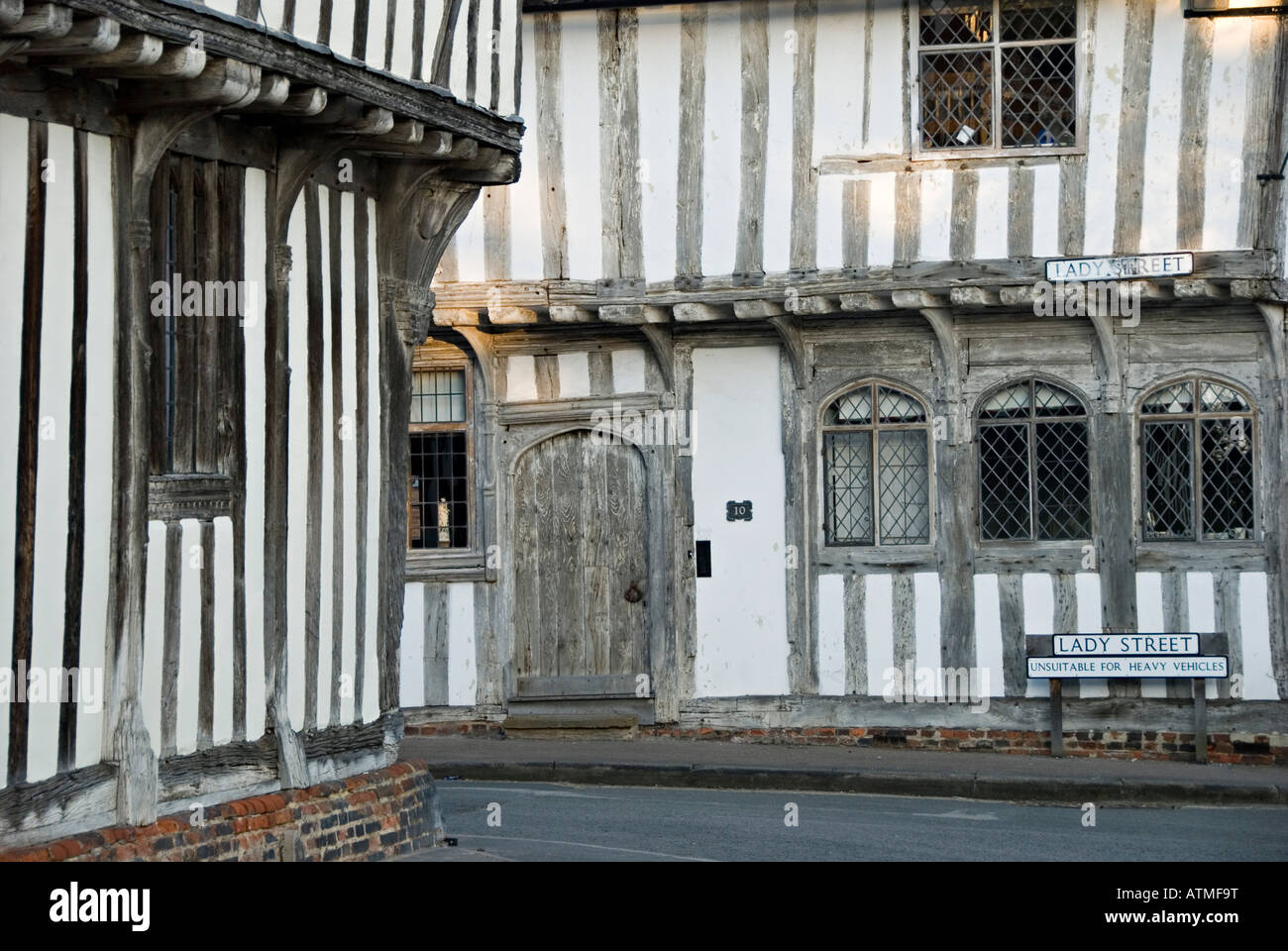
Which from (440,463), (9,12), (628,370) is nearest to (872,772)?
(628,370)

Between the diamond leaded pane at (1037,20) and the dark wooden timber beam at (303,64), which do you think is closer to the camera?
the dark wooden timber beam at (303,64)

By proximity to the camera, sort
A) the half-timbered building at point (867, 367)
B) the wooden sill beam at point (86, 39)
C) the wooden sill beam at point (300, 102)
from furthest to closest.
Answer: the half-timbered building at point (867, 367) → the wooden sill beam at point (300, 102) → the wooden sill beam at point (86, 39)

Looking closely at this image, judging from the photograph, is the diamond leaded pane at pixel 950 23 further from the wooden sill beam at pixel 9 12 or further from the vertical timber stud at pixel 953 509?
the wooden sill beam at pixel 9 12

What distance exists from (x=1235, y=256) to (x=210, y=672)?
9.19 m

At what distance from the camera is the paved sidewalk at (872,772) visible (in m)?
12.9

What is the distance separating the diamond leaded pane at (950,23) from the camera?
15.0 meters

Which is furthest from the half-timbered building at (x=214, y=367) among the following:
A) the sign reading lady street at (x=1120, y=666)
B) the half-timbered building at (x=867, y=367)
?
the sign reading lady street at (x=1120, y=666)

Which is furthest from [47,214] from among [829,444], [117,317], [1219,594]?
[1219,594]

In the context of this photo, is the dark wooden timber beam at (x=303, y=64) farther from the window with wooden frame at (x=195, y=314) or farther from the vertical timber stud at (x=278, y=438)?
the window with wooden frame at (x=195, y=314)

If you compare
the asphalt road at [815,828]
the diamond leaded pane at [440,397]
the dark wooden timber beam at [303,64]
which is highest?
the dark wooden timber beam at [303,64]

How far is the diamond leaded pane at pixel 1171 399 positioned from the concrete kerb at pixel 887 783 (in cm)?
342

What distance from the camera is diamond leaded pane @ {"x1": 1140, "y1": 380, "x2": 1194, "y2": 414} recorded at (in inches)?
590

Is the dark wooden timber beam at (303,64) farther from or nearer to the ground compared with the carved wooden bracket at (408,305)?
farther from the ground

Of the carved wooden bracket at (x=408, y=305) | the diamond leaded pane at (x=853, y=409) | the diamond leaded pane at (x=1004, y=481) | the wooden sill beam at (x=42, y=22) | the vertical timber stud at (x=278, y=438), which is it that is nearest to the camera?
the wooden sill beam at (x=42, y=22)
